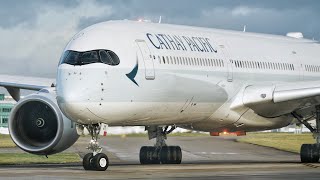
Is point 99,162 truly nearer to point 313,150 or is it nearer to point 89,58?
point 89,58

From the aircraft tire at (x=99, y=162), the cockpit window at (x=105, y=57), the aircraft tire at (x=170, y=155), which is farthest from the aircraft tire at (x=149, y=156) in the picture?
the cockpit window at (x=105, y=57)

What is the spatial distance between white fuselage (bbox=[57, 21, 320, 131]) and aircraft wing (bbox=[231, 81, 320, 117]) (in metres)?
0.33

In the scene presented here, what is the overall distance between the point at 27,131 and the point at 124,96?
494 cm

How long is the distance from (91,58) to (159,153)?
7.72 metres

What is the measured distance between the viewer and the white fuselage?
2612cm

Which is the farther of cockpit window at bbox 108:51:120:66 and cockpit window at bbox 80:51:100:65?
cockpit window at bbox 108:51:120:66

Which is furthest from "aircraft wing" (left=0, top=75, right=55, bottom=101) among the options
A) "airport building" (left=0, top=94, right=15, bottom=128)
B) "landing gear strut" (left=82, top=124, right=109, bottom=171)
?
"airport building" (left=0, top=94, right=15, bottom=128)

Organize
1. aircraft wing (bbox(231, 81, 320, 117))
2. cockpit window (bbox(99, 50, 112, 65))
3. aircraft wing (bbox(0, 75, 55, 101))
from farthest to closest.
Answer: aircraft wing (bbox(0, 75, 55, 101))
aircraft wing (bbox(231, 81, 320, 117))
cockpit window (bbox(99, 50, 112, 65))

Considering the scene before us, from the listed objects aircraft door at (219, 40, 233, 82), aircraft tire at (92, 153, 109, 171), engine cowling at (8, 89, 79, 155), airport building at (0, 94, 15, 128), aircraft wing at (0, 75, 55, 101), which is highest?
airport building at (0, 94, 15, 128)

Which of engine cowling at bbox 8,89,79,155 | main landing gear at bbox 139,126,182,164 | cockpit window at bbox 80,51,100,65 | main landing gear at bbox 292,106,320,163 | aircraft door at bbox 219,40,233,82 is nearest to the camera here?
cockpit window at bbox 80,51,100,65

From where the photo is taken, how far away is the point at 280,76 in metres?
34.8

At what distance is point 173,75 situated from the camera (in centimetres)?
2888

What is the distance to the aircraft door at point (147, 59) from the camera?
27622 millimetres

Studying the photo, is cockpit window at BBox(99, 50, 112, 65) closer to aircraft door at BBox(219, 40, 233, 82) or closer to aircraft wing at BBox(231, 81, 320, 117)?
aircraft door at BBox(219, 40, 233, 82)
